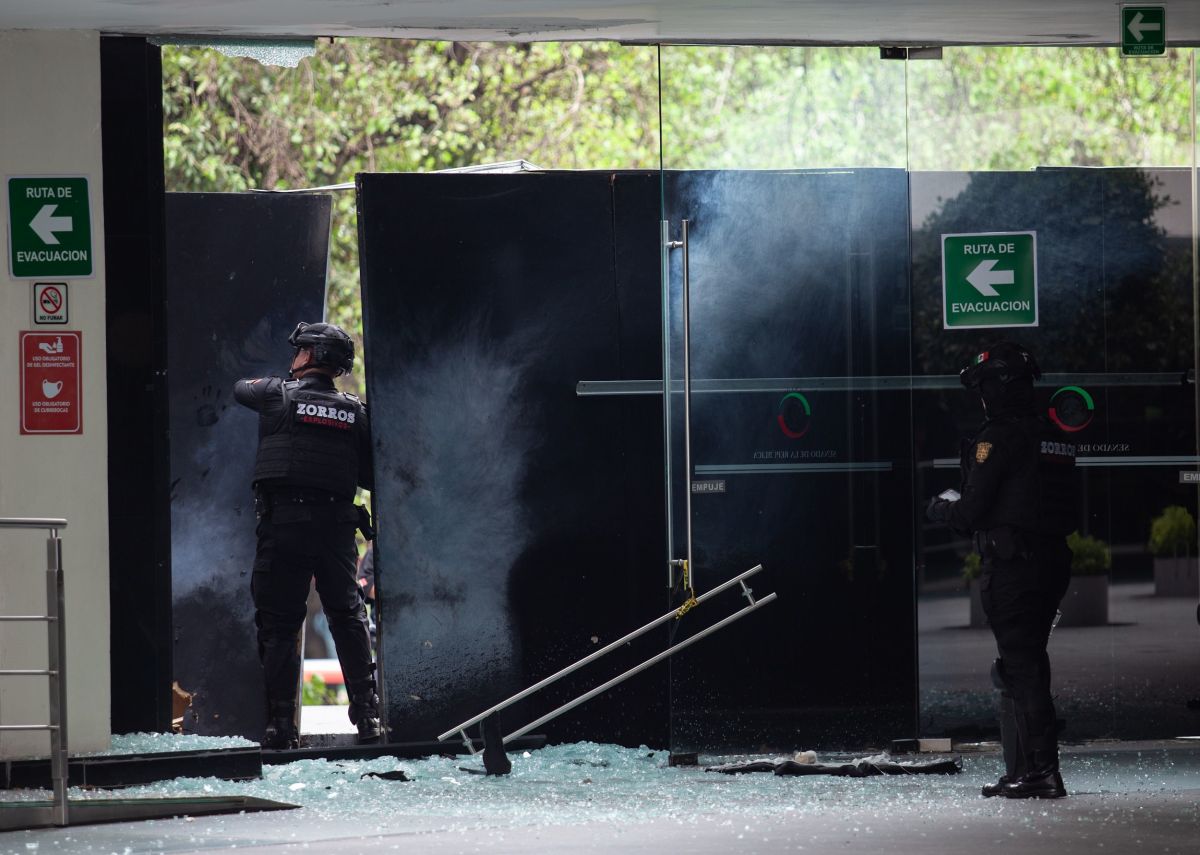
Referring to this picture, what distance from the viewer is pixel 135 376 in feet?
25.0

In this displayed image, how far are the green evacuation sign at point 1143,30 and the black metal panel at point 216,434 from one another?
13.4 ft

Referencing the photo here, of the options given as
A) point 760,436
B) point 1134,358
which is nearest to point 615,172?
point 760,436

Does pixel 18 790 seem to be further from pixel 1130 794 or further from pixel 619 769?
pixel 1130 794

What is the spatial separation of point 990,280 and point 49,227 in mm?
4225

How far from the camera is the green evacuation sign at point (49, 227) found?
7.27 metres

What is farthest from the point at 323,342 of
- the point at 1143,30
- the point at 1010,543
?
the point at 1143,30

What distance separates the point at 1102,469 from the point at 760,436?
5.51 feet

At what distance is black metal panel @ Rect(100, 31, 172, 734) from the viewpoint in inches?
298

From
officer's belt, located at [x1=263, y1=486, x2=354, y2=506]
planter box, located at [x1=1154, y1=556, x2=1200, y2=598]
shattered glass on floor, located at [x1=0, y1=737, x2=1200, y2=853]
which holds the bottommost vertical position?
shattered glass on floor, located at [x1=0, y1=737, x2=1200, y2=853]

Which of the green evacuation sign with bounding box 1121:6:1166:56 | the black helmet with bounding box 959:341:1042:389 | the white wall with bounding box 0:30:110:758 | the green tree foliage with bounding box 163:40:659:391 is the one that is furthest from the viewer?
the green tree foliage with bounding box 163:40:659:391

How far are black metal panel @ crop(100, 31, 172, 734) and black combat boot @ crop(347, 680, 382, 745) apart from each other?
0.99 meters

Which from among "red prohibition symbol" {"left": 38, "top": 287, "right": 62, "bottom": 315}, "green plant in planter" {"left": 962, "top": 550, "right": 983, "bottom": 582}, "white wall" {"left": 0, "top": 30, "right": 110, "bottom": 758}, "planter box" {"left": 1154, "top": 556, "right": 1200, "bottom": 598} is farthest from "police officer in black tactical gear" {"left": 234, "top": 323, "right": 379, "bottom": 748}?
"planter box" {"left": 1154, "top": 556, "right": 1200, "bottom": 598}

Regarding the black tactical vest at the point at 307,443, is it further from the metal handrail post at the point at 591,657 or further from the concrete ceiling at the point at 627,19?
the concrete ceiling at the point at 627,19

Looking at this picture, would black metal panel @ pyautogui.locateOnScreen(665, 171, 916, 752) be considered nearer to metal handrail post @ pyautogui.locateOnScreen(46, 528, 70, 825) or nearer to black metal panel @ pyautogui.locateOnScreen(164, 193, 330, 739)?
black metal panel @ pyautogui.locateOnScreen(164, 193, 330, 739)
